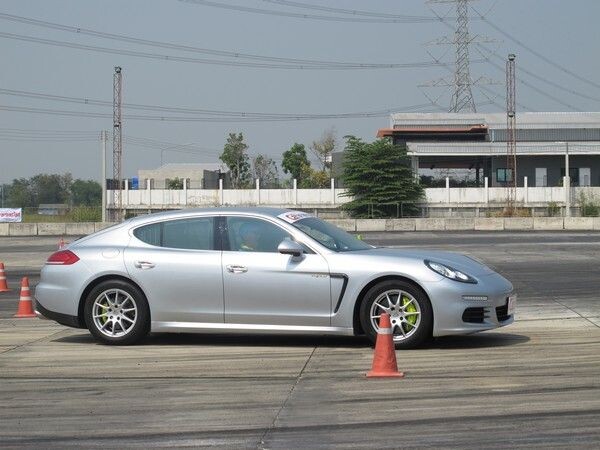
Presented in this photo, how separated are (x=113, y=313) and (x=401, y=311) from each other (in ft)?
9.81

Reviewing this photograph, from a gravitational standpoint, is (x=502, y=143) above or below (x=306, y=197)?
above

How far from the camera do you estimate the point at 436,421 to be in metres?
6.47

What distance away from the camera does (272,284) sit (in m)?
9.52

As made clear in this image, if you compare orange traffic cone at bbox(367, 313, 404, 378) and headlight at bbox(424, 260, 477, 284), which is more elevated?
headlight at bbox(424, 260, 477, 284)

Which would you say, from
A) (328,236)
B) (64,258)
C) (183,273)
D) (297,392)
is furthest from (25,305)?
(297,392)

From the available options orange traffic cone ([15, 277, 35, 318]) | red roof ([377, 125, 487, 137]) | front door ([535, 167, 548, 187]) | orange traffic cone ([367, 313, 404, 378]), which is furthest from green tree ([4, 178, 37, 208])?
orange traffic cone ([367, 313, 404, 378])

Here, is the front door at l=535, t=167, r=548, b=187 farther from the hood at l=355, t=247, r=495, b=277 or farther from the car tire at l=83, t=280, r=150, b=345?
the car tire at l=83, t=280, r=150, b=345

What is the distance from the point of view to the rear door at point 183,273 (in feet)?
31.7

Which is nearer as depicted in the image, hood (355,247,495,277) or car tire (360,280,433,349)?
car tire (360,280,433,349)

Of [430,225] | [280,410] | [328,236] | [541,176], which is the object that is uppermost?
[541,176]

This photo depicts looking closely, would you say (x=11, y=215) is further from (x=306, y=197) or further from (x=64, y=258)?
(x=64, y=258)

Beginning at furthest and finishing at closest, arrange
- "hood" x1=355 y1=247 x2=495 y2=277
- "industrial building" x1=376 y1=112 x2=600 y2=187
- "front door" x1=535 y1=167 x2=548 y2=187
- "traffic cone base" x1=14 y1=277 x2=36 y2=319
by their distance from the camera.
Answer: "front door" x1=535 y1=167 x2=548 y2=187 → "industrial building" x1=376 y1=112 x2=600 y2=187 → "traffic cone base" x1=14 y1=277 x2=36 y2=319 → "hood" x1=355 y1=247 x2=495 y2=277

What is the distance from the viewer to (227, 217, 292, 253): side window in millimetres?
9734

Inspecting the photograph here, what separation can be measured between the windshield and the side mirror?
285 mm
